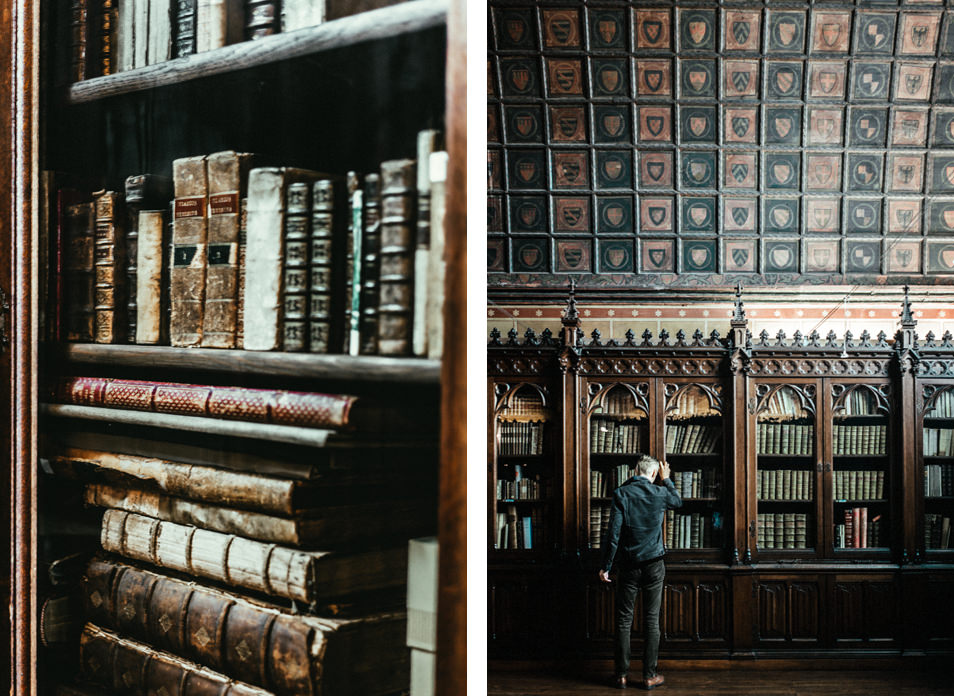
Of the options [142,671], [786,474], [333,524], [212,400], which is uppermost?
→ [212,400]

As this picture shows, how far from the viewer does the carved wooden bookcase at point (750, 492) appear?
6324mm

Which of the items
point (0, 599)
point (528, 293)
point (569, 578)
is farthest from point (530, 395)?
point (0, 599)

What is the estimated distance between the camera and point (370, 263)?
35.2 inches

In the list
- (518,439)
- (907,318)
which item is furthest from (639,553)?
(907,318)

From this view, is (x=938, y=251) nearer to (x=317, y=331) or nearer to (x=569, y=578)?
(x=569, y=578)

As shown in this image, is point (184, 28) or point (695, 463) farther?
point (695, 463)

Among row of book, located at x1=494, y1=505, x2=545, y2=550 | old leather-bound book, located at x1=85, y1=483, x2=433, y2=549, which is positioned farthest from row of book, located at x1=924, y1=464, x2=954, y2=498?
old leather-bound book, located at x1=85, y1=483, x2=433, y2=549

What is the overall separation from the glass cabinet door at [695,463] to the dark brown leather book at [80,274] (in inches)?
229

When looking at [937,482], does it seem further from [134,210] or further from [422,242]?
[134,210]

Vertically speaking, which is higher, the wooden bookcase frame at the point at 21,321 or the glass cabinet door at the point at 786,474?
the wooden bookcase frame at the point at 21,321

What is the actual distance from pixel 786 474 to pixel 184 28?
21.2ft

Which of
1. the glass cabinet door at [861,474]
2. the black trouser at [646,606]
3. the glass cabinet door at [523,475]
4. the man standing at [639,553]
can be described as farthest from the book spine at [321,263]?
the glass cabinet door at [861,474]

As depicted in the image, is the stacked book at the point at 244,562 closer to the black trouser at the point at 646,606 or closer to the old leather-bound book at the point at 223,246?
the old leather-bound book at the point at 223,246

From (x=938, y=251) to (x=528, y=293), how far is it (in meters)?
3.95
